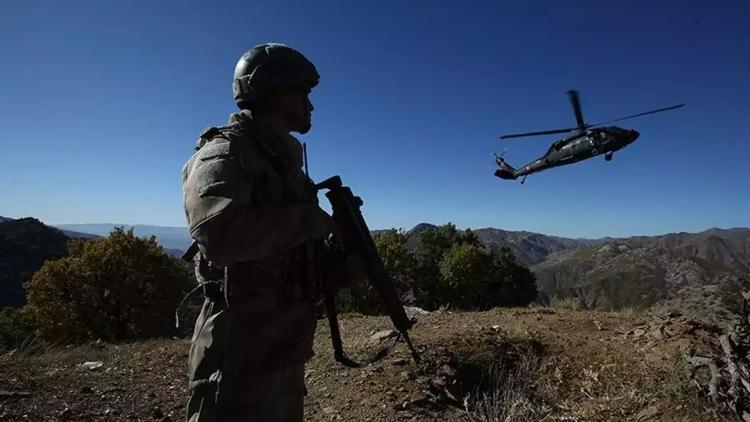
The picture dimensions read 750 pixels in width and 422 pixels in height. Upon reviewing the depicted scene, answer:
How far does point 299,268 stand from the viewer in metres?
2.07

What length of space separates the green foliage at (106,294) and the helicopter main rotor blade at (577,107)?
21074 mm

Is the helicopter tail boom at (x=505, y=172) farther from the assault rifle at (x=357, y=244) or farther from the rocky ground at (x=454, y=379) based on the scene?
the assault rifle at (x=357, y=244)

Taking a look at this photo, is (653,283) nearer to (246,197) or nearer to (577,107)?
(577,107)

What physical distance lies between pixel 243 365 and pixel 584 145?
1921cm

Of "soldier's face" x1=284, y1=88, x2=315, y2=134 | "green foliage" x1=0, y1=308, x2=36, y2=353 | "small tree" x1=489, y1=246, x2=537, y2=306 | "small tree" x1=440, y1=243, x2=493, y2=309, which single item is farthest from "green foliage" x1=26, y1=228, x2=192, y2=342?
"small tree" x1=489, y1=246, x2=537, y2=306

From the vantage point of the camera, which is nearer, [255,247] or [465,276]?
[255,247]

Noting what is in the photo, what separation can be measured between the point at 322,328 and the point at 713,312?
28.8 ft

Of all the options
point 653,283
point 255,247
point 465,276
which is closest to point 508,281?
point 465,276

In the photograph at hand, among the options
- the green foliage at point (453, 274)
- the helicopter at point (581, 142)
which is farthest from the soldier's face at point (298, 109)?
the green foliage at point (453, 274)

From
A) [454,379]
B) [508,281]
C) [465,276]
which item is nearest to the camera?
[454,379]

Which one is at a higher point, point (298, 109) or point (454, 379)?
Answer: point (298, 109)

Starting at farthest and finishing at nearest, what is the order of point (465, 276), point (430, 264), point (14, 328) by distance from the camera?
point (430, 264)
point (465, 276)
point (14, 328)

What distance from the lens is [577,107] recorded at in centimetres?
1761

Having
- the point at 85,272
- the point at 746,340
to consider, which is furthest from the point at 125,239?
the point at 746,340
